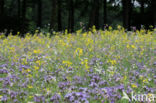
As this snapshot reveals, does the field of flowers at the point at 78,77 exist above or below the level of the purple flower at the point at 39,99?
above

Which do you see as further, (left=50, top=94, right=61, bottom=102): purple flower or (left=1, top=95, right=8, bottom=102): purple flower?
(left=1, top=95, right=8, bottom=102): purple flower

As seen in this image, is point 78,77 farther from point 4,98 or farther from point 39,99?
A: point 4,98

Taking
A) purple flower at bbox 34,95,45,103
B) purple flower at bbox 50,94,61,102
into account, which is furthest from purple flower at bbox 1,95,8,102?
purple flower at bbox 50,94,61,102

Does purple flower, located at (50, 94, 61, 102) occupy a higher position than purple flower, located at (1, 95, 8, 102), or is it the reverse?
purple flower, located at (50, 94, 61, 102)

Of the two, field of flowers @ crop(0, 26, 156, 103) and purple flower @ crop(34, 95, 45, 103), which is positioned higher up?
field of flowers @ crop(0, 26, 156, 103)

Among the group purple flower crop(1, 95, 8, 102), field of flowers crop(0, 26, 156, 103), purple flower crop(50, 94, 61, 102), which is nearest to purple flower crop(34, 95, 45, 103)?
field of flowers crop(0, 26, 156, 103)

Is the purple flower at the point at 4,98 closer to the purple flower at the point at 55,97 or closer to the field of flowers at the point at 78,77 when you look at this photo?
the field of flowers at the point at 78,77

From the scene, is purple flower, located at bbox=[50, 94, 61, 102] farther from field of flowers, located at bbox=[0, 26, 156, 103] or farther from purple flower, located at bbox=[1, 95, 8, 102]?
purple flower, located at bbox=[1, 95, 8, 102]

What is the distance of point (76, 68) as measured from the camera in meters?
5.62

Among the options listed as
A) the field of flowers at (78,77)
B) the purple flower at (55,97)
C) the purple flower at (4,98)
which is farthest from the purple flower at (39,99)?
the purple flower at (4,98)

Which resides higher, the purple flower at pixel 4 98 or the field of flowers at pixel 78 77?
the field of flowers at pixel 78 77

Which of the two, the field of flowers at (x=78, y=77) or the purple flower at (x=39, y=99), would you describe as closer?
the purple flower at (x=39, y=99)

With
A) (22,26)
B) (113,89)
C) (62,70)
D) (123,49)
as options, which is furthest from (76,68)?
(22,26)

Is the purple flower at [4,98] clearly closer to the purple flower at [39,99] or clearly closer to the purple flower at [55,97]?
the purple flower at [39,99]
